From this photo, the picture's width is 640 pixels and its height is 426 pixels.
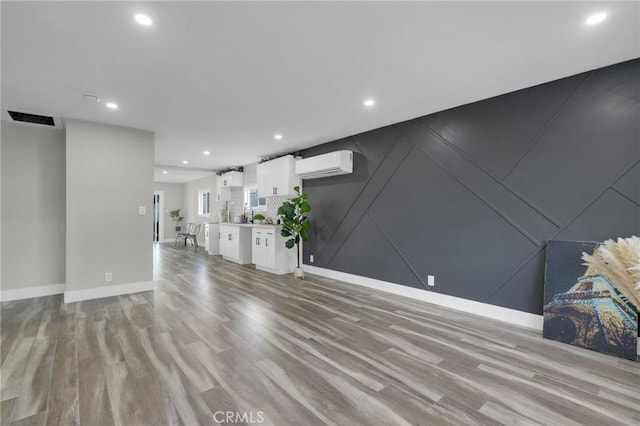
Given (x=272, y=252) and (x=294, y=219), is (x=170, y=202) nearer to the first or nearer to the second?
(x=272, y=252)

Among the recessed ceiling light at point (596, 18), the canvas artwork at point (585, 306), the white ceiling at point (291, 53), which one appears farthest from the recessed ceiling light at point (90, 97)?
the canvas artwork at point (585, 306)

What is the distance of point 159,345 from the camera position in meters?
2.51

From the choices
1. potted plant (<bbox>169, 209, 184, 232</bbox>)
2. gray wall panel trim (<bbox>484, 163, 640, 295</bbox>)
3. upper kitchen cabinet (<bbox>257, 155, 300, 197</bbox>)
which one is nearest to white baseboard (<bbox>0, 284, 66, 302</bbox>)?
upper kitchen cabinet (<bbox>257, 155, 300, 197</bbox>)

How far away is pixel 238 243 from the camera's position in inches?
264

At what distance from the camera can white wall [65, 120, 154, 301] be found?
384 centimetres

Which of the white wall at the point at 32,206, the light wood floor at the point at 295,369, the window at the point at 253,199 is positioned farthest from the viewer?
A: the window at the point at 253,199

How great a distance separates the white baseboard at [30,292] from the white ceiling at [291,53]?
2.61 metres

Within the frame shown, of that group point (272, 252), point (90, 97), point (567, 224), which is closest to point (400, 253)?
point (567, 224)

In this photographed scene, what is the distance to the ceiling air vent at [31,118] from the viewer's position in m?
3.73

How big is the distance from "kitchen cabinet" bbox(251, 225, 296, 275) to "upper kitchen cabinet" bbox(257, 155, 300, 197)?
0.81 metres

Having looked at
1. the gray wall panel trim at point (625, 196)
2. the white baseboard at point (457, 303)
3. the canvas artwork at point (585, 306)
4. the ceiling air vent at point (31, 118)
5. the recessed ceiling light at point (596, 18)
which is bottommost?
the white baseboard at point (457, 303)

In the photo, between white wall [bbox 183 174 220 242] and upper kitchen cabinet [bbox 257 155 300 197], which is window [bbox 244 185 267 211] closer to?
upper kitchen cabinet [bbox 257 155 300 197]

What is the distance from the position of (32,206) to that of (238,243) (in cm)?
362

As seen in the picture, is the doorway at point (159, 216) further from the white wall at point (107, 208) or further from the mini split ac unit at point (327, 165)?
the mini split ac unit at point (327, 165)
